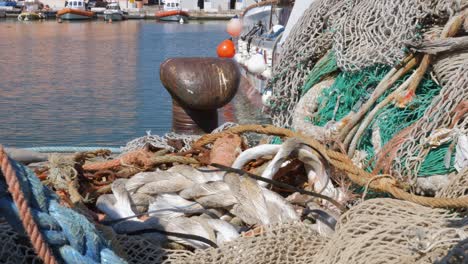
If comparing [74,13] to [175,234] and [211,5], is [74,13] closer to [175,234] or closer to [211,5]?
[211,5]

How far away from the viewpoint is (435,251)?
2141 millimetres

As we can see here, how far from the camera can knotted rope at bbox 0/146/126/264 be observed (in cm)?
183

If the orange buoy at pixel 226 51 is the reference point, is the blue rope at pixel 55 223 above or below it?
above

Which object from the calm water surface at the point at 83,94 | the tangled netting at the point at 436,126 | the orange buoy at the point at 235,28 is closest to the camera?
the tangled netting at the point at 436,126

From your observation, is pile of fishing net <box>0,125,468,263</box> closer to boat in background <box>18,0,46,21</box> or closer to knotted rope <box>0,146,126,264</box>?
knotted rope <box>0,146,126,264</box>

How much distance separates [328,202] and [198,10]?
247 ft

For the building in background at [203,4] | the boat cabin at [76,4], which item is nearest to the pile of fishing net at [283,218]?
the boat cabin at [76,4]

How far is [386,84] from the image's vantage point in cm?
335

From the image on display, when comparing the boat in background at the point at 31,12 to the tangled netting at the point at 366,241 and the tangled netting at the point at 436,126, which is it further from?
the tangled netting at the point at 366,241

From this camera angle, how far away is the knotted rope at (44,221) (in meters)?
1.83

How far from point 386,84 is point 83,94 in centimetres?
1759

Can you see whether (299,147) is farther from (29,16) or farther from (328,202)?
(29,16)

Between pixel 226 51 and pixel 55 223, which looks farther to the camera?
pixel 226 51

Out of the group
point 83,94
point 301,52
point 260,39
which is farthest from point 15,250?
point 260,39
